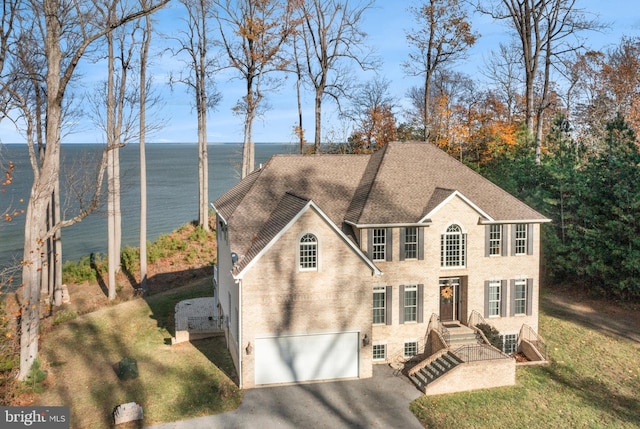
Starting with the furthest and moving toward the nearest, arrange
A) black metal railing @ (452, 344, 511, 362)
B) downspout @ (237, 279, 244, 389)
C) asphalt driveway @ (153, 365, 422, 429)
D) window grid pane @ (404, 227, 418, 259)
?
window grid pane @ (404, 227, 418, 259) → black metal railing @ (452, 344, 511, 362) → downspout @ (237, 279, 244, 389) → asphalt driveway @ (153, 365, 422, 429)

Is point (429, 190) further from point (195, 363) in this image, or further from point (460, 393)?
point (195, 363)

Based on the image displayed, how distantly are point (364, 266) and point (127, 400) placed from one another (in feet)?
33.6

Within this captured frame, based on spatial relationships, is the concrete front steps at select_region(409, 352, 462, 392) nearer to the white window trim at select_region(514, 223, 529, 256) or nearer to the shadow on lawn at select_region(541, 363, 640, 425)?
the shadow on lawn at select_region(541, 363, 640, 425)

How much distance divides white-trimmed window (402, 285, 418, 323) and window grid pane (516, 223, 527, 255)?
5441 millimetres

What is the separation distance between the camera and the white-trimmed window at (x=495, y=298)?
24578 mm

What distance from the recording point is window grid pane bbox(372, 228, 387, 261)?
922 inches

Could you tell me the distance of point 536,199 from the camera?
34.9 m

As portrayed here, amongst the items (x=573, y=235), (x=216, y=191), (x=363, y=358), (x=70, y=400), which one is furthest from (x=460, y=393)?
(x=216, y=191)

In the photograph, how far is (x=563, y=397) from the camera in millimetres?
20188

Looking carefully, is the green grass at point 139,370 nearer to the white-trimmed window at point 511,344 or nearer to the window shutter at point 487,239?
A: the window shutter at point 487,239

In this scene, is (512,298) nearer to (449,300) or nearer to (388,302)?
(449,300)

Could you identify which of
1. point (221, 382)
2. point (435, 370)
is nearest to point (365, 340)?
point (435, 370)

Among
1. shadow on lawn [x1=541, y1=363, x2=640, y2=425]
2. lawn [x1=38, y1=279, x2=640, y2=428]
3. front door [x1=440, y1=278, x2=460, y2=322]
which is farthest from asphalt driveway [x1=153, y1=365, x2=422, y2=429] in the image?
shadow on lawn [x1=541, y1=363, x2=640, y2=425]

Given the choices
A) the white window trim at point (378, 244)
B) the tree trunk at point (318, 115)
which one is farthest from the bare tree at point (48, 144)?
the tree trunk at point (318, 115)
